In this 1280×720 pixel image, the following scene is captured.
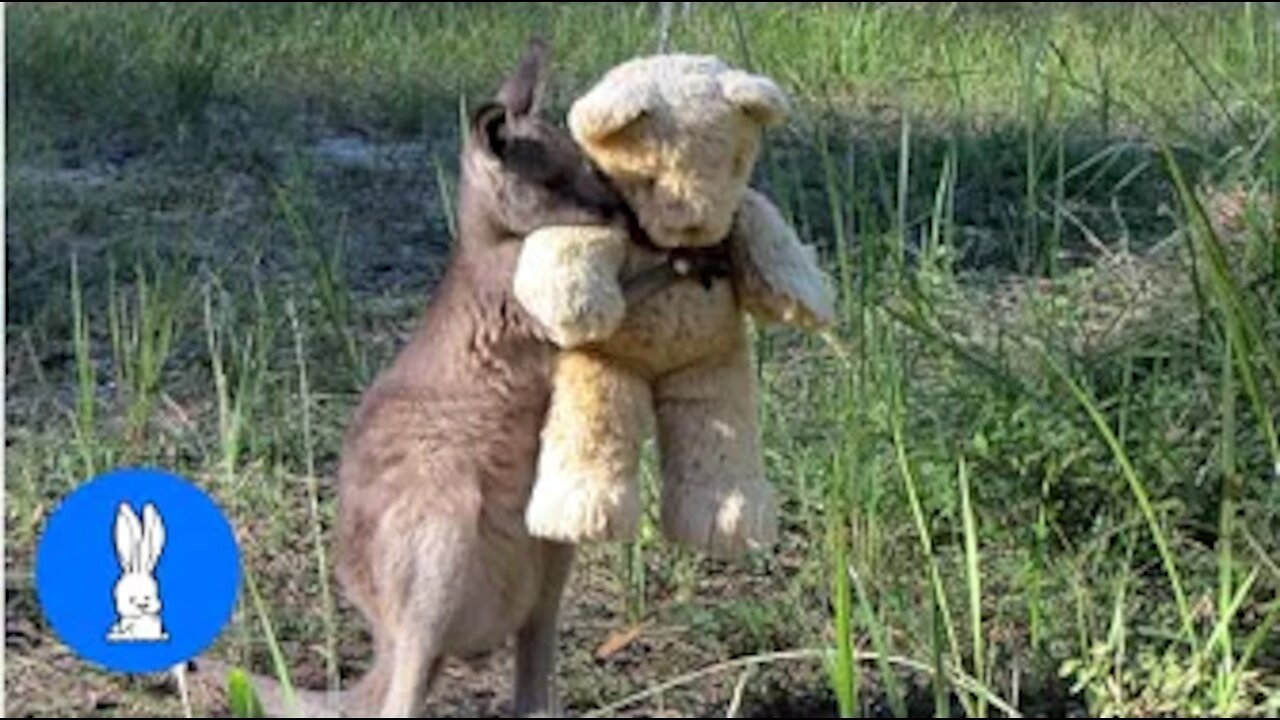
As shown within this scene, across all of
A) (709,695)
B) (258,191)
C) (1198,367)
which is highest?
(258,191)

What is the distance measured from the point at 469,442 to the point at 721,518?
20cm

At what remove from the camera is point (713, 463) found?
2.16 metres

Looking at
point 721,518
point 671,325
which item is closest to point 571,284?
point 671,325

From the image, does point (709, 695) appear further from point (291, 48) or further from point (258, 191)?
point (291, 48)

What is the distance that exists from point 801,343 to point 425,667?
5.63 feet

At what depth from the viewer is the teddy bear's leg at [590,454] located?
207 cm

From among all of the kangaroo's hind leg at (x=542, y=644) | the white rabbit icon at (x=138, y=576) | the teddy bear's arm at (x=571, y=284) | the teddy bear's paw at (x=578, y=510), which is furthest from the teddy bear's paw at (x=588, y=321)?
the white rabbit icon at (x=138, y=576)

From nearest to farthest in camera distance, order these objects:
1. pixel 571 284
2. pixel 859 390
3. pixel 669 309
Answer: pixel 571 284
pixel 669 309
pixel 859 390

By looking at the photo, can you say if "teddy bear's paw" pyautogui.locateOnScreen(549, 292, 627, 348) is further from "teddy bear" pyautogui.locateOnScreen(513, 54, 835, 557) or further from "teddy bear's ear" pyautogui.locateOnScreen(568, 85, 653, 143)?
"teddy bear's ear" pyautogui.locateOnScreen(568, 85, 653, 143)

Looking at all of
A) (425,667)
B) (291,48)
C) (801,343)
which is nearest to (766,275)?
(425,667)

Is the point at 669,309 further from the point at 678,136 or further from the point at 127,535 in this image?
the point at 127,535

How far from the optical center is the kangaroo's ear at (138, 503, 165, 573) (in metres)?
2.03

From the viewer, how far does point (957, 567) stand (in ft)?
9.54

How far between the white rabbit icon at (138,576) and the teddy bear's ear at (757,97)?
529 millimetres
